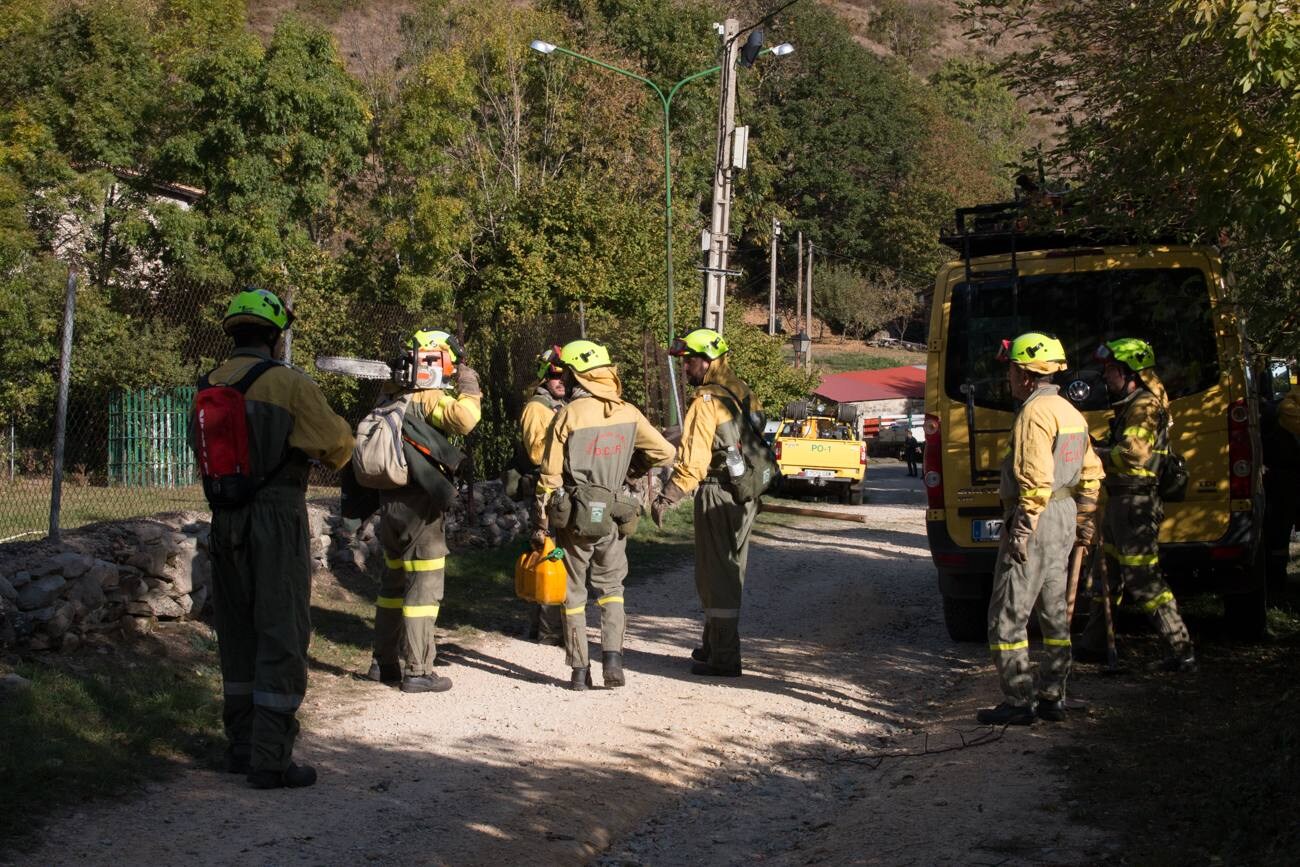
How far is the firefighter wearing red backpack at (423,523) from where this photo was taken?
25.4 ft

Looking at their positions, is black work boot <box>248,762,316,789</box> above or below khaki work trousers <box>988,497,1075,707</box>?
below

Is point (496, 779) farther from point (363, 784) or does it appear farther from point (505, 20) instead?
point (505, 20)

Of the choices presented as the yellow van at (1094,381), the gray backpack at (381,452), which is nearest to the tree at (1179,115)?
the yellow van at (1094,381)

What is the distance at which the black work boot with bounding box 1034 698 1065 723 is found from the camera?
23.6 ft

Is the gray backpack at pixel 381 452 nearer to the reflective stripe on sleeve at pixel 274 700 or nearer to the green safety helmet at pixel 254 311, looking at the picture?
the green safety helmet at pixel 254 311

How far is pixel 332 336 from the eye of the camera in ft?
65.6

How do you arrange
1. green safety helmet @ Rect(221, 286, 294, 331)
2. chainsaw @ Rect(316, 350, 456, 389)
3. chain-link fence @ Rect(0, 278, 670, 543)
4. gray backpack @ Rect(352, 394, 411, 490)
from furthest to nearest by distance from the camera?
1. chain-link fence @ Rect(0, 278, 670, 543)
2. chainsaw @ Rect(316, 350, 456, 389)
3. gray backpack @ Rect(352, 394, 411, 490)
4. green safety helmet @ Rect(221, 286, 294, 331)

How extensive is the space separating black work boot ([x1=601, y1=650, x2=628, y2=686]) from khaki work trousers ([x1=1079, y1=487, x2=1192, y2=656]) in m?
3.09

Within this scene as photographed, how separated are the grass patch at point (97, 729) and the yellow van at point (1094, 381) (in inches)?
189

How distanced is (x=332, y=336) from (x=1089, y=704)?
14493 mm

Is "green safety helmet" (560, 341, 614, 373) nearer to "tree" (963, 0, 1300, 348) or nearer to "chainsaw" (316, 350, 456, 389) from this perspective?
"chainsaw" (316, 350, 456, 389)

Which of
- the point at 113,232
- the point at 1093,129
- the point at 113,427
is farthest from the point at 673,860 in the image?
the point at 113,232

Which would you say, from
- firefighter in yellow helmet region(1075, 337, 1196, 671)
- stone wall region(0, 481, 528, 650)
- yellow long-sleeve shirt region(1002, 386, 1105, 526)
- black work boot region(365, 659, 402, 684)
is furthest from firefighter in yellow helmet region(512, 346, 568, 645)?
firefighter in yellow helmet region(1075, 337, 1196, 671)

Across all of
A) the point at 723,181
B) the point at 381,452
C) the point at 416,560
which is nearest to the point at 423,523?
the point at 416,560
